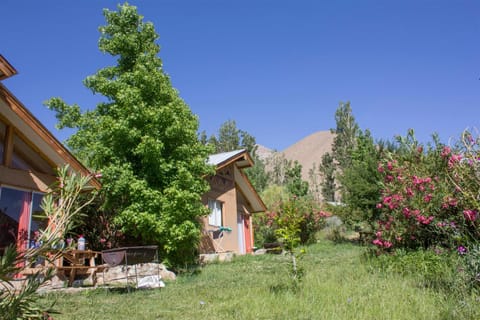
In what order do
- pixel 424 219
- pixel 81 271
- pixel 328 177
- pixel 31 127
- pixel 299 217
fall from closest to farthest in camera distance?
pixel 424 219, pixel 31 127, pixel 81 271, pixel 299 217, pixel 328 177

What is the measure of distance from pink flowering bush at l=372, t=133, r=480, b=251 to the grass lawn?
175cm

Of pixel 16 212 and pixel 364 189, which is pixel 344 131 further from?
pixel 16 212

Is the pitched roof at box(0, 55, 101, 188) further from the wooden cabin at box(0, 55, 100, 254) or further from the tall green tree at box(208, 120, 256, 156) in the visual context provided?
the tall green tree at box(208, 120, 256, 156)

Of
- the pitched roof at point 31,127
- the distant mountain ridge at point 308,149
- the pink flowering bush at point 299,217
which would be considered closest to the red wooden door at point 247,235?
the pink flowering bush at point 299,217

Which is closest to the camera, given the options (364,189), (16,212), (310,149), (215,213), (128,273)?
(16,212)

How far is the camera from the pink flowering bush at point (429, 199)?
811cm

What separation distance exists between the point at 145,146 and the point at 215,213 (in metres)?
7.13

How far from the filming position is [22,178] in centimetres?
988

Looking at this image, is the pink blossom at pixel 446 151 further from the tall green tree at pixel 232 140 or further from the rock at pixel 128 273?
the tall green tree at pixel 232 140

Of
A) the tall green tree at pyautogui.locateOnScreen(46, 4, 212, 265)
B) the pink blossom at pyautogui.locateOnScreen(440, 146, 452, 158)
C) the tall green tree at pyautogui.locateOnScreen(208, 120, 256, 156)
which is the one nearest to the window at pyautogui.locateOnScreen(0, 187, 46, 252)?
the tall green tree at pyautogui.locateOnScreen(46, 4, 212, 265)

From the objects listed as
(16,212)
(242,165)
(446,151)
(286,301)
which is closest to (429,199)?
(446,151)

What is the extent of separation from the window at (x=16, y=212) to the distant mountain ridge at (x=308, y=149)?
319 ft

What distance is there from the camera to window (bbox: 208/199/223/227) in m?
17.8

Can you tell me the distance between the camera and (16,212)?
9.62 metres
